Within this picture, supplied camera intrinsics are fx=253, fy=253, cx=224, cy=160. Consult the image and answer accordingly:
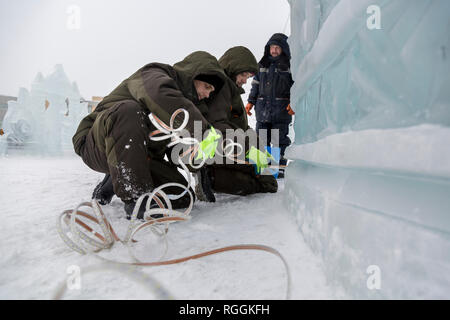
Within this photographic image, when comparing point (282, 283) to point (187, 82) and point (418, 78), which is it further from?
point (187, 82)

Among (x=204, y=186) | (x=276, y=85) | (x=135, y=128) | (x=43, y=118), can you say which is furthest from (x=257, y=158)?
(x=43, y=118)

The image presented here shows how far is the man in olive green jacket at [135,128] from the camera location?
1035 mm

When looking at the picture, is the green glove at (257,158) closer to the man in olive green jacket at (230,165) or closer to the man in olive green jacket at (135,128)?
the man in olive green jacket at (230,165)

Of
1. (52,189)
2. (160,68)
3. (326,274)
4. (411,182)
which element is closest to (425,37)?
(411,182)


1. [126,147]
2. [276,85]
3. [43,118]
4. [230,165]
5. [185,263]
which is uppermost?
[276,85]

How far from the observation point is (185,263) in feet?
2.16

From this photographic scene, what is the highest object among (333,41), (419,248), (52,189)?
(333,41)

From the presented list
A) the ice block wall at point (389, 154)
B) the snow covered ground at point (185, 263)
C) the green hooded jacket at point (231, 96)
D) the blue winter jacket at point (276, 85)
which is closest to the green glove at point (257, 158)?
the green hooded jacket at point (231, 96)

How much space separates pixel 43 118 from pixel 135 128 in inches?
264

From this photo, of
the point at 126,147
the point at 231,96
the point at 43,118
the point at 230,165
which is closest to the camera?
the point at 126,147

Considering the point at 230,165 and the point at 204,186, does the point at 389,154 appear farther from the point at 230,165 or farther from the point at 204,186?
the point at 230,165

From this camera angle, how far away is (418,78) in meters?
0.38

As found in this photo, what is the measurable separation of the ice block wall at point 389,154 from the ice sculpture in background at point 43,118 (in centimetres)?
702

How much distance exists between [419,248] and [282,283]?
288mm
